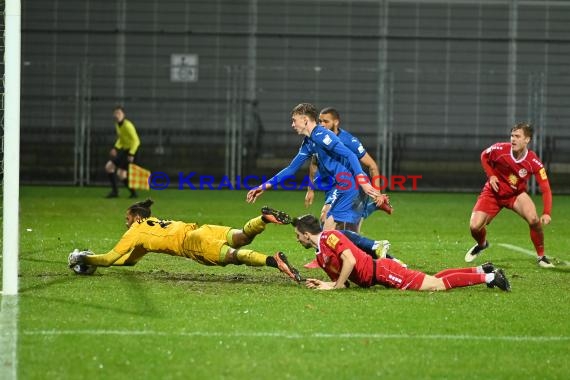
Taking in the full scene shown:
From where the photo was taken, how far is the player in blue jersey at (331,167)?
11.1 meters

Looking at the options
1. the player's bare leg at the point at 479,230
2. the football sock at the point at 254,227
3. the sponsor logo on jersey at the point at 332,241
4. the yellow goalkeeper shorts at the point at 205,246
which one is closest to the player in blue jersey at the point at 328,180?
the player's bare leg at the point at 479,230

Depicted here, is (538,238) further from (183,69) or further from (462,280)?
(183,69)

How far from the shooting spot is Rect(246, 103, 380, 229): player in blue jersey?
11.1m

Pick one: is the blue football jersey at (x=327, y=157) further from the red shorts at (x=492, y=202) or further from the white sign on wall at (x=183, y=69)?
the white sign on wall at (x=183, y=69)

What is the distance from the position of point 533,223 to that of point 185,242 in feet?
15.1

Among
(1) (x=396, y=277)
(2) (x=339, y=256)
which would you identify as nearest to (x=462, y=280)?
(1) (x=396, y=277)

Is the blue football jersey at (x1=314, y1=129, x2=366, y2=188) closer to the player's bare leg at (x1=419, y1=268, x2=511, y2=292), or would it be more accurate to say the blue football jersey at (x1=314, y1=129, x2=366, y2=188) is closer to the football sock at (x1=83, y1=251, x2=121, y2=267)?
the player's bare leg at (x1=419, y1=268, x2=511, y2=292)

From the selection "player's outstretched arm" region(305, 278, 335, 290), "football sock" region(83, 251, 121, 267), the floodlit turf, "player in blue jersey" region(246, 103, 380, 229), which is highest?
"player in blue jersey" region(246, 103, 380, 229)

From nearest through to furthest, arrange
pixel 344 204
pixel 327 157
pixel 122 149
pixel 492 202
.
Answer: pixel 327 157 < pixel 344 204 < pixel 492 202 < pixel 122 149

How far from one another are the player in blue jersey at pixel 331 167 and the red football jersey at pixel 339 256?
998 mm

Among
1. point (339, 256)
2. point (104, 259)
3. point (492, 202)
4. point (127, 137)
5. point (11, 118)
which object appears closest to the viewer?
point (11, 118)

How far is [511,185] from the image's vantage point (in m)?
13.0

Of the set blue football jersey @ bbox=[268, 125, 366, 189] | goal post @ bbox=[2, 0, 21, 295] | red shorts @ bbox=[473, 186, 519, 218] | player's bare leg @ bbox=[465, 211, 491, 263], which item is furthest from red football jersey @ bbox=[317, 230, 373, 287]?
red shorts @ bbox=[473, 186, 519, 218]

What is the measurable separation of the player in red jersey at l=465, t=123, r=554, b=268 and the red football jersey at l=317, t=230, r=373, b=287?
3.21 meters
